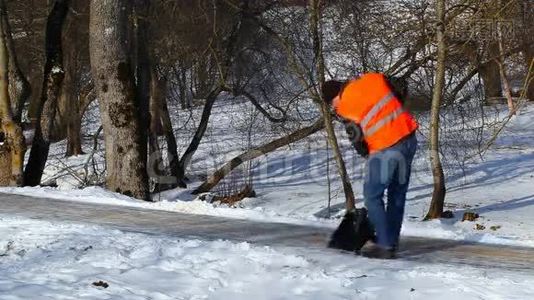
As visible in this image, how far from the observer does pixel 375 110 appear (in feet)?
19.0

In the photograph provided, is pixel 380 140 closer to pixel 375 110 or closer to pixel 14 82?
pixel 375 110

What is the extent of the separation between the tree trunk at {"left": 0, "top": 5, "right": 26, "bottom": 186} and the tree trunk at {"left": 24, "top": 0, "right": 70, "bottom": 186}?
0.89 metres

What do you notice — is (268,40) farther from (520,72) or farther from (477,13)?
(520,72)

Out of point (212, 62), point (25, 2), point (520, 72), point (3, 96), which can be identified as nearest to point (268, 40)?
point (212, 62)

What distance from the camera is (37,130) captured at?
47.5 ft

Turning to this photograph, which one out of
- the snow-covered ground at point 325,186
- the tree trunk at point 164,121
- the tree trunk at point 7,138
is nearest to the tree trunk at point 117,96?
the snow-covered ground at point 325,186

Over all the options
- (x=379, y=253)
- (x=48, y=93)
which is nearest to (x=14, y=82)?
(x=48, y=93)

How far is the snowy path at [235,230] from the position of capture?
603cm

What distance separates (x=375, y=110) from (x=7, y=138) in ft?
30.5

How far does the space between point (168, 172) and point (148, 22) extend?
6.27 meters

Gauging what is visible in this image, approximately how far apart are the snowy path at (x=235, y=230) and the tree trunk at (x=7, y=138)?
4.15m

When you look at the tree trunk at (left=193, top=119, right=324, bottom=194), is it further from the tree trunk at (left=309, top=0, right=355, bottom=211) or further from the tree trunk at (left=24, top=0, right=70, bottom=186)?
the tree trunk at (left=24, top=0, right=70, bottom=186)

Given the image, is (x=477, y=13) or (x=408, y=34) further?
(x=408, y=34)

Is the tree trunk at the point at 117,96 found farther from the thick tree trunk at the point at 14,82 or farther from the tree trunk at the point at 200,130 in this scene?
the tree trunk at the point at 200,130
